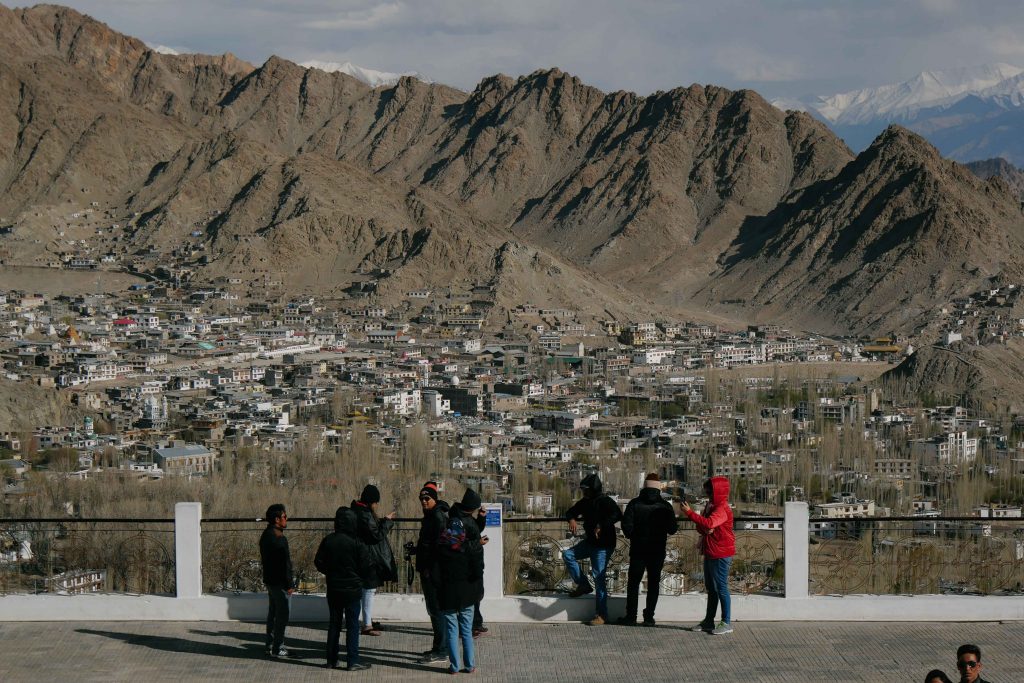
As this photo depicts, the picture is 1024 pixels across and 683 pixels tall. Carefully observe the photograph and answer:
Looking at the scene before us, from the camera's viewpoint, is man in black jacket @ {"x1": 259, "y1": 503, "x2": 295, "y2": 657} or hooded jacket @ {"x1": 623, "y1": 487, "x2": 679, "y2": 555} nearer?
man in black jacket @ {"x1": 259, "y1": 503, "x2": 295, "y2": 657}

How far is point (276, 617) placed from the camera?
1087cm

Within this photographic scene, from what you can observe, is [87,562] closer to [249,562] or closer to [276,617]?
[249,562]

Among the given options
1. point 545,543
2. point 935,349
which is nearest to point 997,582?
point 545,543

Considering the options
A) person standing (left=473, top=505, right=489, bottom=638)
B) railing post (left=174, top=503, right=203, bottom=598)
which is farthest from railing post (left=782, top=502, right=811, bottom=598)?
railing post (left=174, top=503, right=203, bottom=598)

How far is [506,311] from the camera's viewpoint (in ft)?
303

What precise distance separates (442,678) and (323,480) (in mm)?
20486

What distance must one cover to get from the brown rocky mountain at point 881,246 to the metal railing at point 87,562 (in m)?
87.1

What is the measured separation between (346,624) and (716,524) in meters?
2.80

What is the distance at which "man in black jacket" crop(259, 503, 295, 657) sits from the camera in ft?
35.7

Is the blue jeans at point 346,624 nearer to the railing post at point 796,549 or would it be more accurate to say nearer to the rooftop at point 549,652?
the rooftop at point 549,652

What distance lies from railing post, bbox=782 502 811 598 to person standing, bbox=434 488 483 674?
2.73 meters

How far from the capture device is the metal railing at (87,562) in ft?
42.6

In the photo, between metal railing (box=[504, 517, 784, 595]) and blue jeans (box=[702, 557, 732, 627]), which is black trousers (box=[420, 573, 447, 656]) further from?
blue jeans (box=[702, 557, 732, 627])

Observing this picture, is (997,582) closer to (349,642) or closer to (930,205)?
(349,642)
